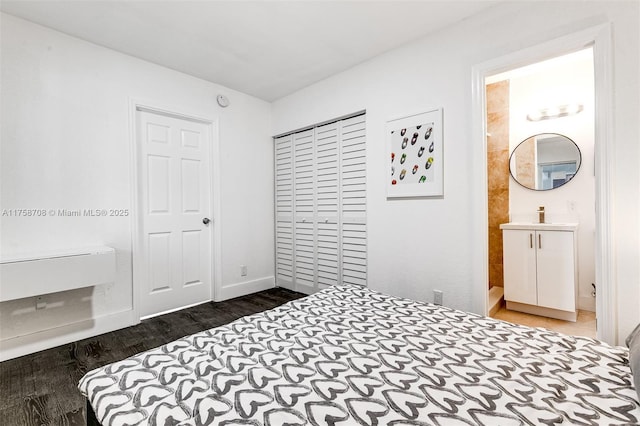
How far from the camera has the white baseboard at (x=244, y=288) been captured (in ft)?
11.5

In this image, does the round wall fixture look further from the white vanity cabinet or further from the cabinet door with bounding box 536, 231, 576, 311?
the cabinet door with bounding box 536, 231, 576, 311

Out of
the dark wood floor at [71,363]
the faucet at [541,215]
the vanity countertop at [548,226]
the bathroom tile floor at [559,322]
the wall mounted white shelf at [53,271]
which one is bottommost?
the bathroom tile floor at [559,322]

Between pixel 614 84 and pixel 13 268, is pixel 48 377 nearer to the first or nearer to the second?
pixel 13 268

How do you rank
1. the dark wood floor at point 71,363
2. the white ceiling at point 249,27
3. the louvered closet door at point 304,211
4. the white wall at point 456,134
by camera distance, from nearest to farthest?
the dark wood floor at point 71,363 < the white wall at point 456,134 < the white ceiling at point 249,27 < the louvered closet door at point 304,211

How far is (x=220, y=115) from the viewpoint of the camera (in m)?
3.53

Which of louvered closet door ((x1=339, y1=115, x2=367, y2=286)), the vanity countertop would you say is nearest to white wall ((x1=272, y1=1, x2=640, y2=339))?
louvered closet door ((x1=339, y1=115, x2=367, y2=286))

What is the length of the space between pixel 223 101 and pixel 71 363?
2.86 meters

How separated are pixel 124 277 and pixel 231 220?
49.4 inches

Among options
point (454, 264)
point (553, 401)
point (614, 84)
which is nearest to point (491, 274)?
point (454, 264)

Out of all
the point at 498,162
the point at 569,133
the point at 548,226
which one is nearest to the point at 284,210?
the point at 498,162

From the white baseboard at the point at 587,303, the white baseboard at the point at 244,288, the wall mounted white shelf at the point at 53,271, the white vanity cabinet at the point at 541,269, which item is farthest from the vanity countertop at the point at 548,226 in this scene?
the wall mounted white shelf at the point at 53,271

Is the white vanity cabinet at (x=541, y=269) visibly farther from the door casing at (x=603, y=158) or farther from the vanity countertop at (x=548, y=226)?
the door casing at (x=603, y=158)

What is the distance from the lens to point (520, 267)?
120 inches

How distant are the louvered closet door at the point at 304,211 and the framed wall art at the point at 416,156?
1.15 m
